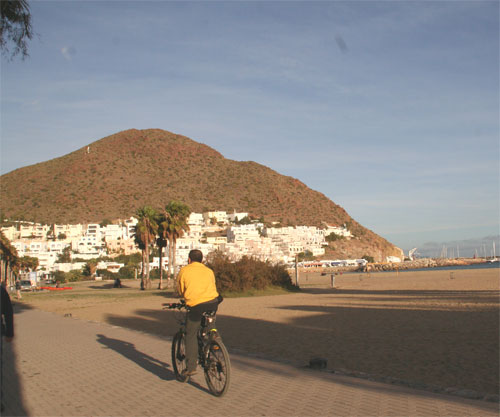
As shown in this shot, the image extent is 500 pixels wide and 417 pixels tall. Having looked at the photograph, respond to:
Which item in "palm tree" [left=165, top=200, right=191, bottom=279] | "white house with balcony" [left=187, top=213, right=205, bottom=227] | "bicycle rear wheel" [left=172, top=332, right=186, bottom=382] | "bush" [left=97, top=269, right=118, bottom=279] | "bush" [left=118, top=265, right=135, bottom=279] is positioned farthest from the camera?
"white house with balcony" [left=187, top=213, right=205, bottom=227]

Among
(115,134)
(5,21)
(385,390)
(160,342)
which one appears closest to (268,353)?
(160,342)

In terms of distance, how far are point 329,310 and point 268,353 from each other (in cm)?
947

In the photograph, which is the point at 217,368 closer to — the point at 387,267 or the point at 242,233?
the point at 387,267

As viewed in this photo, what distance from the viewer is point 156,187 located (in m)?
127

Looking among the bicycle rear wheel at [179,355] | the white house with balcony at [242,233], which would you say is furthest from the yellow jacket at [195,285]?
the white house with balcony at [242,233]

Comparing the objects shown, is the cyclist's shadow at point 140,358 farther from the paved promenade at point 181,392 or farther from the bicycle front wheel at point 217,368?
the bicycle front wheel at point 217,368

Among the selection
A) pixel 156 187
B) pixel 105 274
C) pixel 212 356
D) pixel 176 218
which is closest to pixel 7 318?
pixel 212 356

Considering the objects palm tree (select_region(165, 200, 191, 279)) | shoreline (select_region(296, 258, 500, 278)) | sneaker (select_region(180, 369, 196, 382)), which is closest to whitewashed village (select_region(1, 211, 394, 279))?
shoreline (select_region(296, 258, 500, 278))

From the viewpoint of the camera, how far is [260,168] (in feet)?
486

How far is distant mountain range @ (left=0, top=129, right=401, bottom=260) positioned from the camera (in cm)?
12219

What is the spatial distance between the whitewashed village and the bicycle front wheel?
331 ft

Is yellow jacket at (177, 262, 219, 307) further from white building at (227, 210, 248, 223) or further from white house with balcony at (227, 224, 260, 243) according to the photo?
white building at (227, 210, 248, 223)

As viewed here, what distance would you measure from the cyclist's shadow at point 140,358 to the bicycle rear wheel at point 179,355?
0.41 metres

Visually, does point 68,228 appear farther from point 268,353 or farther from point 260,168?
point 268,353
